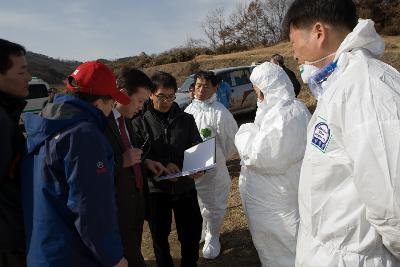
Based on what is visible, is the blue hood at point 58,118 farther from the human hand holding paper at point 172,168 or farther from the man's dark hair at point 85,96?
the human hand holding paper at point 172,168

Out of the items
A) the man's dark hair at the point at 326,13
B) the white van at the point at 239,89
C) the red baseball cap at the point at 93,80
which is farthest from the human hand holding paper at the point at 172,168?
the white van at the point at 239,89

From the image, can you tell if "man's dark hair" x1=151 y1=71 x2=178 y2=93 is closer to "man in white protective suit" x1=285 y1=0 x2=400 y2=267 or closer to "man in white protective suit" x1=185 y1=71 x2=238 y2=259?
"man in white protective suit" x1=185 y1=71 x2=238 y2=259

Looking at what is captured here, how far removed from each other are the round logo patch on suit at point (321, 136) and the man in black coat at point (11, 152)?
1.41 meters

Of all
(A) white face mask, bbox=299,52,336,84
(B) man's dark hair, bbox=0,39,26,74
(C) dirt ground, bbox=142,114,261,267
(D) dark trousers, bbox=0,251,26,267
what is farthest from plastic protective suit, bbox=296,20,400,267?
(C) dirt ground, bbox=142,114,261,267

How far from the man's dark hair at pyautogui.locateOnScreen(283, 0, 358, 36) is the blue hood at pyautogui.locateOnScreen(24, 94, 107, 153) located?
0.98m

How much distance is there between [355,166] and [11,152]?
5.08ft

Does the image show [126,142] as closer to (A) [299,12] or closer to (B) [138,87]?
(B) [138,87]

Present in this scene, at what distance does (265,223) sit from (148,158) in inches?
41.0

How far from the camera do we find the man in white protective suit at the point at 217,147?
4266 millimetres

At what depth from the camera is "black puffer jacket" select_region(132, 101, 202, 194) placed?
3.21 meters

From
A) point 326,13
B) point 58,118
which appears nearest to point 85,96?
point 58,118

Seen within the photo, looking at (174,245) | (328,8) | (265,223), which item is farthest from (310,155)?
(174,245)

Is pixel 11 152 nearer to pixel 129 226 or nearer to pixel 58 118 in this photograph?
pixel 58 118

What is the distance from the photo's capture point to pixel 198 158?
10.2 ft
